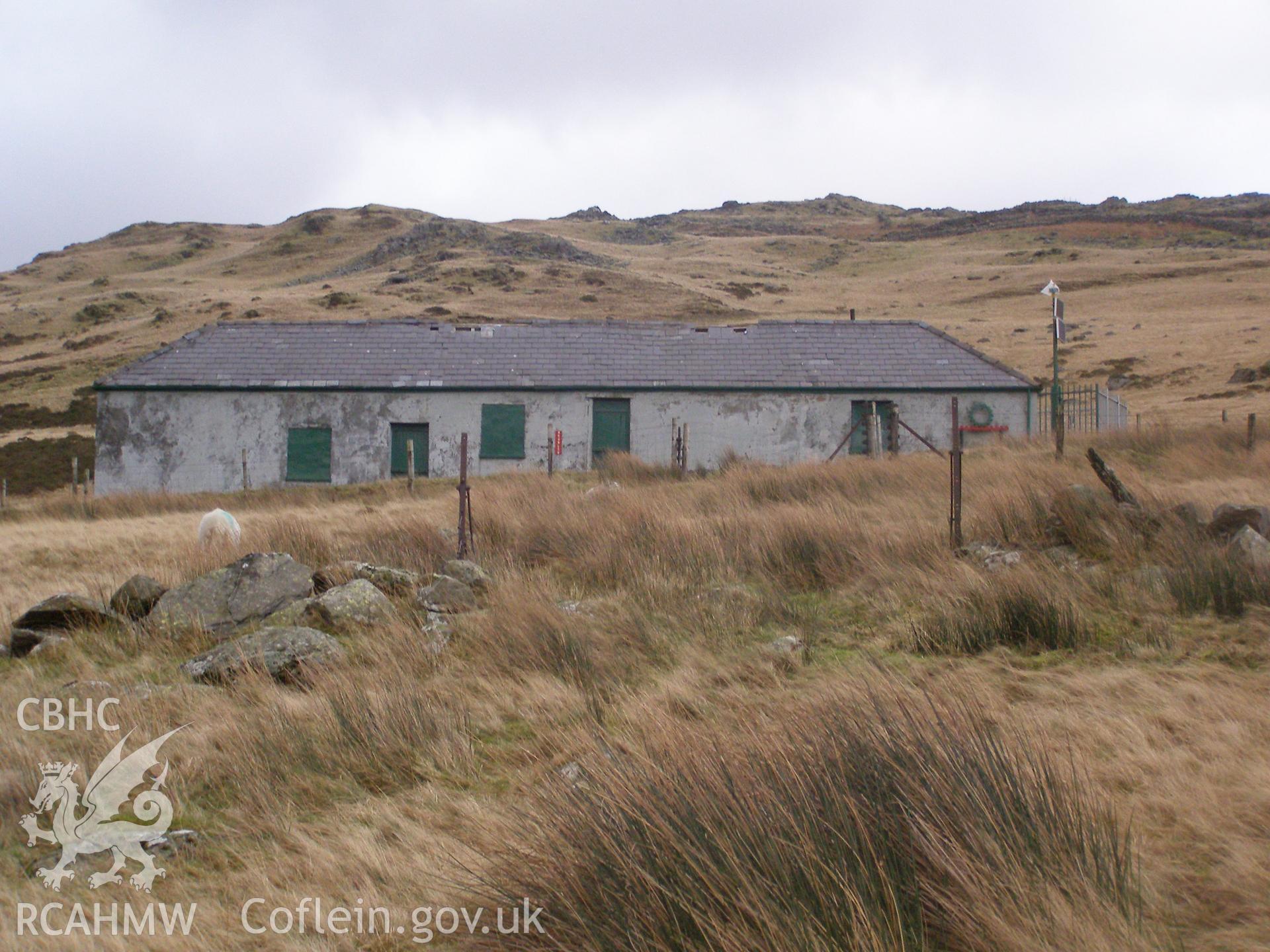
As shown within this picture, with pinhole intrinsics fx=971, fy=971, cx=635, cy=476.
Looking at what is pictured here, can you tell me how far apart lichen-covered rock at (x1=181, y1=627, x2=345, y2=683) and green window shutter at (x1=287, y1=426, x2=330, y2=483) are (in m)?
16.8

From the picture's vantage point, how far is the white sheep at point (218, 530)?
1065cm

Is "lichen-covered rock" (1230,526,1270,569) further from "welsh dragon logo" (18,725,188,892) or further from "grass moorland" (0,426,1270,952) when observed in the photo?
"welsh dragon logo" (18,725,188,892)

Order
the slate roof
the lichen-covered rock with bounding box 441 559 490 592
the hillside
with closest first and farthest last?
the lichen-covered rock with bounding box 441 559 490 592, the slate roof, the hillside

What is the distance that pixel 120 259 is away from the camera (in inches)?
3556

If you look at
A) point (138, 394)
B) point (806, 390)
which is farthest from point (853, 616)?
point (138, 394)

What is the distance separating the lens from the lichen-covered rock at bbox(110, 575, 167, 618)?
Answer: 796 centimetres

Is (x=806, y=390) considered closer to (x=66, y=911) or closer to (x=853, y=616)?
(x=853, y=616)

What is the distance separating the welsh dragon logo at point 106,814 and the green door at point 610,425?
60.0ft

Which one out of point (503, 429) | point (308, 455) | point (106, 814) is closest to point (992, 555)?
point (106, 814)

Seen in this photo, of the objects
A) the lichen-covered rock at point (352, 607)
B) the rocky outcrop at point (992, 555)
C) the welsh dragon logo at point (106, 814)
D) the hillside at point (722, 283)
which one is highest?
the hillside at point (722, 283)

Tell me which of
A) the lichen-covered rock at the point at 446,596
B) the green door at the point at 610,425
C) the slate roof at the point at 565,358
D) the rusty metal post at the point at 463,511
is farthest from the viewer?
the green door at the point at 610,425

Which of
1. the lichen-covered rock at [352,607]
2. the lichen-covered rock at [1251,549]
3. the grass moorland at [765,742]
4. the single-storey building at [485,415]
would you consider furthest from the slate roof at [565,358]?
the lichen-covered rock at [1251,549]

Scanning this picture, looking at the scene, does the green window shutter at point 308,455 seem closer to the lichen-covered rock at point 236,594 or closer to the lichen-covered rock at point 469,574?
the lichen-covered rock at point 236,594

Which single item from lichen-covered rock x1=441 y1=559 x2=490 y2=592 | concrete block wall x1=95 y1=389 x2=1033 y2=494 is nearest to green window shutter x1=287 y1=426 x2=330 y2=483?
concrete block wall x1=95 y1=389 x2=1033 y2=494
